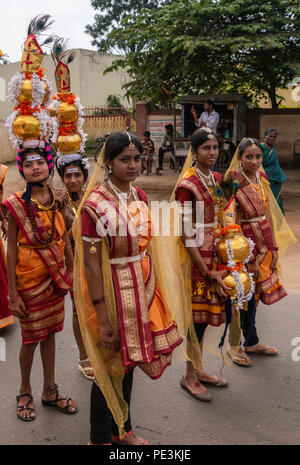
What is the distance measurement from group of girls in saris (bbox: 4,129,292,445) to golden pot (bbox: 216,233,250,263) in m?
0.12

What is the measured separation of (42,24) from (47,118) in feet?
2.32

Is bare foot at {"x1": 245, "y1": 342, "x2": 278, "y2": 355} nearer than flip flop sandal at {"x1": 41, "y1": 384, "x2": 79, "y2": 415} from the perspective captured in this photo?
No

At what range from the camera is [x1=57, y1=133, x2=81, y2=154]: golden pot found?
3.31 meters

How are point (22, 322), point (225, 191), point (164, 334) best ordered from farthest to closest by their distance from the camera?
point (225, 191) → point (22, 322) → point (164, 334)

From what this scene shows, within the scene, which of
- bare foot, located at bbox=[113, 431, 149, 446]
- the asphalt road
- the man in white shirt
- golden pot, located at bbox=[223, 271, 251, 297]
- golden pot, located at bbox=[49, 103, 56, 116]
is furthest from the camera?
the man in white shirt

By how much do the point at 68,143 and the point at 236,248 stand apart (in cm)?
142

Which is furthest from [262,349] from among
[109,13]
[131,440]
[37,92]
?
[109,13]

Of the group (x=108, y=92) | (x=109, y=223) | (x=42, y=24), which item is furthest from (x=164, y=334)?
(x=108, y=92)

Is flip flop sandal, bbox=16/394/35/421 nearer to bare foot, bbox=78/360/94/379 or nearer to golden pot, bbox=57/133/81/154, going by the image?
bare foot, bbox=78/360/94/379

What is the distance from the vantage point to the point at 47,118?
9.96 feet

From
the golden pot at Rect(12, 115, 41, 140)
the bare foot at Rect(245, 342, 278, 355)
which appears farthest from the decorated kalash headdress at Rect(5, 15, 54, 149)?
the bare foot at Rect(245, 342, 278, 355)

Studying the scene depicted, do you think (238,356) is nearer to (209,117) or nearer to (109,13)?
(209,117)

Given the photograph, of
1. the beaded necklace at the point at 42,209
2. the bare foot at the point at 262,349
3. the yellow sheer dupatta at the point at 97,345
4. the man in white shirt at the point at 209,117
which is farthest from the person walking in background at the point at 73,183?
the man in white shirt at the point at 209,117
